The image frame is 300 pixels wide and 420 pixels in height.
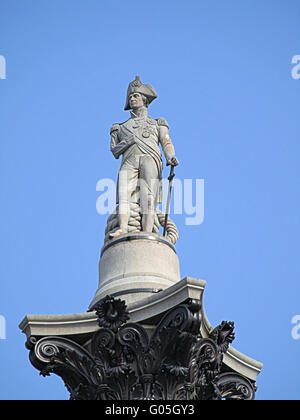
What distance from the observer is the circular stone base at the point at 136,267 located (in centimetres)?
1883

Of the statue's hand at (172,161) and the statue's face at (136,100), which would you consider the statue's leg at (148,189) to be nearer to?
the statue's hand at (172,161)

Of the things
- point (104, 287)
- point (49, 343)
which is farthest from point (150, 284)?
point (49, 343)

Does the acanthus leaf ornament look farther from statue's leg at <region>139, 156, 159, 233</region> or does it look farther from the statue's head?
the statue's head

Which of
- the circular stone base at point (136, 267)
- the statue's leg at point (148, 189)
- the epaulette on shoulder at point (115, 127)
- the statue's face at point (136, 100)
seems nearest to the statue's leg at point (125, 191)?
the statue's leg at point (148, 189)

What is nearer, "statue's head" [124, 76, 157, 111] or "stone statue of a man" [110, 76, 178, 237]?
"stone statue of a man" [110, 76, 178, 237]

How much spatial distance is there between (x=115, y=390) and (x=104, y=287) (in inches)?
116

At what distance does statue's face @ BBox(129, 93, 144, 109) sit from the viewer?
2323cm

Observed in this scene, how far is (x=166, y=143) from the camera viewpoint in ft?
73.3

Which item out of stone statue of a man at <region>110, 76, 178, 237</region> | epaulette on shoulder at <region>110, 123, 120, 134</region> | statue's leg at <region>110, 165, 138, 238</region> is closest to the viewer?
statue's leg at <region>110, 165, 138, 238</region>

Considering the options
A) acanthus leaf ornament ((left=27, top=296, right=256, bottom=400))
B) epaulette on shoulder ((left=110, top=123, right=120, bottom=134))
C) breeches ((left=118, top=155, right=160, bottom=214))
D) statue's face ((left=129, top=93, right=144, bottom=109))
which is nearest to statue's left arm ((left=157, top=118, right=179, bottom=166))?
breeches ((left=118, top=155, right=160, bottom=214))

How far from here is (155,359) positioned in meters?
17.2

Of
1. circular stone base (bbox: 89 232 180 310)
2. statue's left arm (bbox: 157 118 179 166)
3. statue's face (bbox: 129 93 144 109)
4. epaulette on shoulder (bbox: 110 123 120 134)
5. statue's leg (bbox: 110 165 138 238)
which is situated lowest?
circular stone base (bbox: 89 232 180 310)
